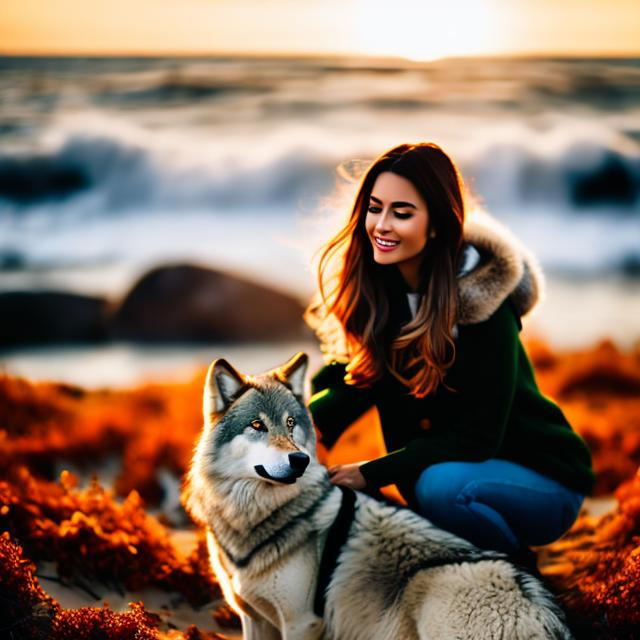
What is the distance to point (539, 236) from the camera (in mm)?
11766

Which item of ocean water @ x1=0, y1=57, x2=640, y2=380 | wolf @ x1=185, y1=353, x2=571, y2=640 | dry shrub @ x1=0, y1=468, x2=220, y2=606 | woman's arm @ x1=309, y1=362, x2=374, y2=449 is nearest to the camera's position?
wolf @ x1=185, y1=353, x2=571, y2=640

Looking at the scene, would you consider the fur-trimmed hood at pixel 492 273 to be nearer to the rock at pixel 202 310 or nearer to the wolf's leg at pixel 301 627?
the wolf's leg at pixel 301 627

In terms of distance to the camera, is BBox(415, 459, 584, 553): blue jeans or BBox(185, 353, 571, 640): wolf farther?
BBox(415, 459, 584, 553): blue jeans

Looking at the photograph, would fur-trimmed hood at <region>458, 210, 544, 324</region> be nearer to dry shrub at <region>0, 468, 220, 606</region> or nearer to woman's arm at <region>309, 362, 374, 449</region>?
woman's arm at <region>309, 362, 374, 449</region>

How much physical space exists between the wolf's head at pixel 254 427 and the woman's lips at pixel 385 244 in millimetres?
577

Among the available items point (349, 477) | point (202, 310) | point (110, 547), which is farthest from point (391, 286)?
point (202, 310)

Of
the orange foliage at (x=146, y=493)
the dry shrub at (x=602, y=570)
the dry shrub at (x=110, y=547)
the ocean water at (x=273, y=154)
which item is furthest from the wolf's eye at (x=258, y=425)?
the ocean water at (x=273, y=154)

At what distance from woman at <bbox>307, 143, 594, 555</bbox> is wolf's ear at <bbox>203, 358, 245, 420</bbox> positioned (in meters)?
0.63

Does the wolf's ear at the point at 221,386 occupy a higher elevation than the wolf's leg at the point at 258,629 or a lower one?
higher

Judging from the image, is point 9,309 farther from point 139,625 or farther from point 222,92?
point 139,625

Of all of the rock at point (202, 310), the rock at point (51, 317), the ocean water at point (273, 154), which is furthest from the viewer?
the ocean water at point (273, 154)

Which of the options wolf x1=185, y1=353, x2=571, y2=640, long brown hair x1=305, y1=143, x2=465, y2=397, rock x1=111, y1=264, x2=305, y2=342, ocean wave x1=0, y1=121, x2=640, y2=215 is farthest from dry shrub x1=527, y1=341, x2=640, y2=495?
ocean wave x1=0, y1=121, x2=640, y2=215

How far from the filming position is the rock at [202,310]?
10.2 metres

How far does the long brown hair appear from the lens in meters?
2.85
